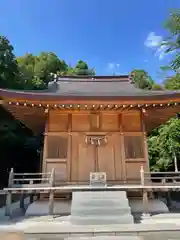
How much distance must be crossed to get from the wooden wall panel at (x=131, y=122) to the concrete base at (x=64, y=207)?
2.86 meters

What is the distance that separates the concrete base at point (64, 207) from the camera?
7.89 metres

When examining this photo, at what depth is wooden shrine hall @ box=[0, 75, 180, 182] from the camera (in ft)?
27.8

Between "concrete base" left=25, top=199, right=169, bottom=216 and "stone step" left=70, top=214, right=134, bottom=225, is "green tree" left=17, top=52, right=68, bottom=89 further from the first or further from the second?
"stone step" left=70, top=214, right=134, bottom=225

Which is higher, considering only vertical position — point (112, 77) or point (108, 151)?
point (112, 77)

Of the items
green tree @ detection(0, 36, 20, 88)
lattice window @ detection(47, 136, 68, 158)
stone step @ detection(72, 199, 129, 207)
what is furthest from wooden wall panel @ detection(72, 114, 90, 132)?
green tree @ detection(0, 36, 20, 88)

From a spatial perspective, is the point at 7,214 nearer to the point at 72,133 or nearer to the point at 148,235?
the point at 72,133

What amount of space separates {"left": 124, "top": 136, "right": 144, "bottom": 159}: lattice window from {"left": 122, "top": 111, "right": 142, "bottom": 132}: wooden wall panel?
14.0 inches

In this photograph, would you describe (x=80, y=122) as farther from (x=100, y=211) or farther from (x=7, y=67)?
(x=7, y=67)

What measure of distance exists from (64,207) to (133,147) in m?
3.60

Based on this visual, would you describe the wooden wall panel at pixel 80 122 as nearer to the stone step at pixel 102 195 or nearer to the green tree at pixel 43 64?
the stone step at pixel 102 195

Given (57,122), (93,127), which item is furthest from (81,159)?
(57,122)

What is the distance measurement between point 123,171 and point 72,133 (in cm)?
260

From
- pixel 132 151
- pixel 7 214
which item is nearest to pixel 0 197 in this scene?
pixel 7 214

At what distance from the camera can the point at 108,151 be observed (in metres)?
9.20
